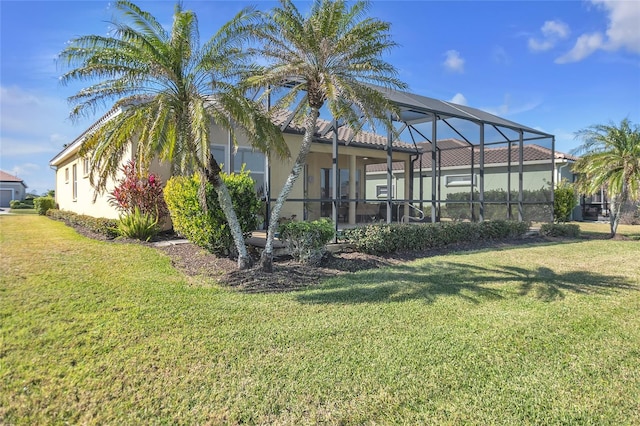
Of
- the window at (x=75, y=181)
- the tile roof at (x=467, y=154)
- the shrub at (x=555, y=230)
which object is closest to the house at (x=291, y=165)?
the window at (x=75, y=181)

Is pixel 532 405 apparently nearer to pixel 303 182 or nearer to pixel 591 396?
pixel 591 396

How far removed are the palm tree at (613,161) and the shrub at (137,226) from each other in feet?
51.4

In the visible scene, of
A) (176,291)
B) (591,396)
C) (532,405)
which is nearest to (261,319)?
(176,291)

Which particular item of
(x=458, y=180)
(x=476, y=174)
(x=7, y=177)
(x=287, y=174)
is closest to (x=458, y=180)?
(x=458, y=180)

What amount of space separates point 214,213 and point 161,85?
2.70 metres

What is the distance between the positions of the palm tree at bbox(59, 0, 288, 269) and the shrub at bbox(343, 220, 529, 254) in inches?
144

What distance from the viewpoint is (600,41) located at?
16109mm

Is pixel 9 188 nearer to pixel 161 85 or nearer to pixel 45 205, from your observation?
pixel 45 205

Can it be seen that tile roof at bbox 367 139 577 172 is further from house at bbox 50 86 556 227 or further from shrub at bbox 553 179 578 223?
shrub at bbox 553 179 578 223

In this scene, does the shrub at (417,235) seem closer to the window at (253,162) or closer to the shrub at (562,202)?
the window at (253,162)

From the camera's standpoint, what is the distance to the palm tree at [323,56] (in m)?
7.32

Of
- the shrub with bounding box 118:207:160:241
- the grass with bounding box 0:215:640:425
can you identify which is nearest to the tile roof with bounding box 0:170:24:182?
the shrub with bounding box 118:207:160:241

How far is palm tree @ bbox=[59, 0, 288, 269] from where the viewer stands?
6.52 metres

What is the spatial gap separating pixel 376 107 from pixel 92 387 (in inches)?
258
